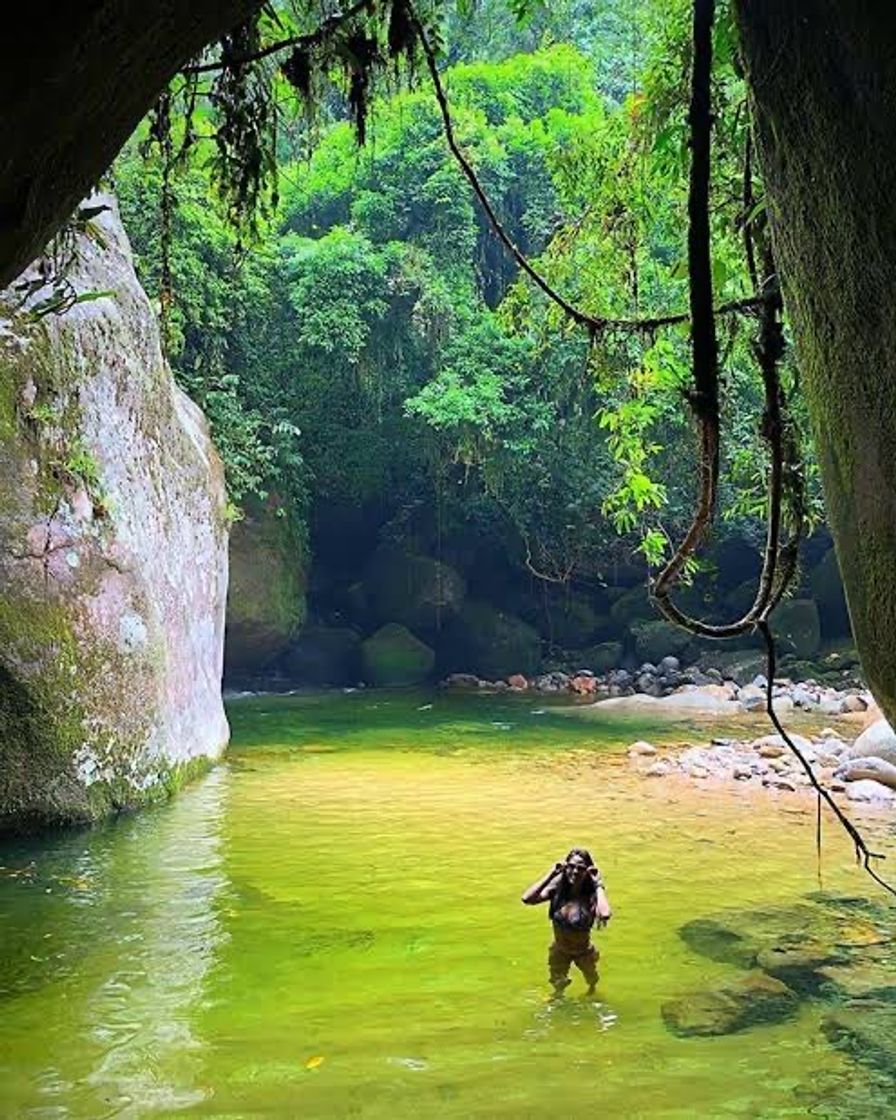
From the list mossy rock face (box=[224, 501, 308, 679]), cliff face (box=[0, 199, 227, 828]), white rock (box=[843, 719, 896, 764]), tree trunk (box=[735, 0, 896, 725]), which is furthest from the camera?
mossy rock face (box=[224, 501, 308, 679])

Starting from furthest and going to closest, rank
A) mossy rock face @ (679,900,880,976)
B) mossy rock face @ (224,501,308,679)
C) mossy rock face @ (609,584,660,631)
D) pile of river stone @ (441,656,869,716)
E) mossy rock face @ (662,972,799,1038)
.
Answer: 1. mossy rock face @ (609,584,660,631)
2. mossy rock face @ (224,501,308,679)
3. pile of river stone @ (441,656,869,716)
4. mossy rock face @ (679,900,880,976)
5. mossy rock face @ (662,972,799,1038)

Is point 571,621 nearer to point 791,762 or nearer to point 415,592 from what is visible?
point 415,592

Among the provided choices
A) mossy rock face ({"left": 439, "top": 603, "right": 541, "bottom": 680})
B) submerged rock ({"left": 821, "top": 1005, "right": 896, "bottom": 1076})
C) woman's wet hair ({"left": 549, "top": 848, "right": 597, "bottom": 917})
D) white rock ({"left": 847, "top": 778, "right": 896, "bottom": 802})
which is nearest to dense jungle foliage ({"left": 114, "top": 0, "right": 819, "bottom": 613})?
mossy rock face ({"left": 439, "top": 603, "right": 541, "bottom": 680})

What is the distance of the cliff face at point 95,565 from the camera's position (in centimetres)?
879

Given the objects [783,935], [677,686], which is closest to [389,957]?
[783,935]

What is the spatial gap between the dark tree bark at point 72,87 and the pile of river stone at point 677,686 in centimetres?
1597

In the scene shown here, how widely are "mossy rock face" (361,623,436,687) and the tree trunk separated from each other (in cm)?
2128

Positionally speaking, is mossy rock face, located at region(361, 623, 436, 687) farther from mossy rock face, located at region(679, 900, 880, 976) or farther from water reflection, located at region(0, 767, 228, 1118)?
mossy rock face, located at region(679, 900, 880, 976)

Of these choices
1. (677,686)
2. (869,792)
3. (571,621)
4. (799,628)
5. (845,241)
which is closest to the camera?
(845,241)

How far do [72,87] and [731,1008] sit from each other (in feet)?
15.9

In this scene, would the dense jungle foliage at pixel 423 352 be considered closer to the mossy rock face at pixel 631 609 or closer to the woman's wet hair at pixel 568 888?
the mossy rock face at pixel 631 609

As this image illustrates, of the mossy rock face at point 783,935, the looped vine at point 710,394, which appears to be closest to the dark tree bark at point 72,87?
the looped vine at point 710,394

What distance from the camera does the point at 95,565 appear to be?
9.68m

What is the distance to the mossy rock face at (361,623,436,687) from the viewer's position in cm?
2359
